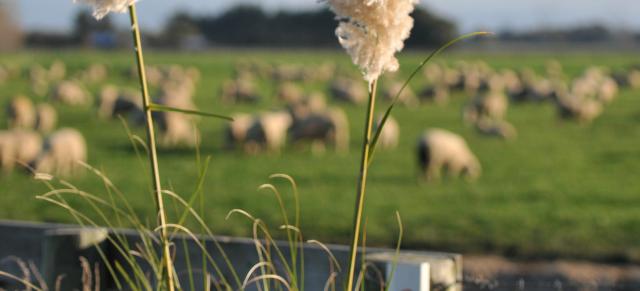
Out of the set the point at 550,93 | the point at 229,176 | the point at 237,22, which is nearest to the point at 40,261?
the point at 229,176

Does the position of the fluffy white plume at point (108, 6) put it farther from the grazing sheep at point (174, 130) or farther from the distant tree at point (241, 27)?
the distant tree at point (241, 27)

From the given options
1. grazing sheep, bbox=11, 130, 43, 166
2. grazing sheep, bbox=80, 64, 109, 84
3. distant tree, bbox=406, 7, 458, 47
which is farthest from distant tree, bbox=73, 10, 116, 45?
grazing sheep, bbox=11, 130, 43, 166

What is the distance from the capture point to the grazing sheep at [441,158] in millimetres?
14609

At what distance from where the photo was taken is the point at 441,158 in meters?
14.8

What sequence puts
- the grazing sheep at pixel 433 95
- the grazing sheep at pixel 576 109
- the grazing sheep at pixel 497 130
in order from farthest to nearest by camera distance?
the grazing sheep at pixel 433 95 < the grazing sheep at pixel 576 109 < the grazing sheep at pixel 497 130

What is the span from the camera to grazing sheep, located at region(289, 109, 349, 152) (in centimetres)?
1952

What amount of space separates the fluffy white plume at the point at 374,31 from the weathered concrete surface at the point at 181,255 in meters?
1.13

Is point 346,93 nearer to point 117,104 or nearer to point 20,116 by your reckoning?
point 117,104

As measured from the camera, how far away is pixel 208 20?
372ft

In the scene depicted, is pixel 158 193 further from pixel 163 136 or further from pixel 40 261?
pixel 163 136

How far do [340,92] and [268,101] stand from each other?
339cm

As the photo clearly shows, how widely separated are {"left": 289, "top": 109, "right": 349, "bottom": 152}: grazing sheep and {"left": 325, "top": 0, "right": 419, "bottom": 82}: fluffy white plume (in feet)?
57.0

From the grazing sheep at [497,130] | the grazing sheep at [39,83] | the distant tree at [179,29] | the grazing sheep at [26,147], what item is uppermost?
the distant tree at [179,29]

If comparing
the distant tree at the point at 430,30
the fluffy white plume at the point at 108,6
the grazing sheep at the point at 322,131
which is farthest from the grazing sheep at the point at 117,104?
the distant tree at the point at 430,30
